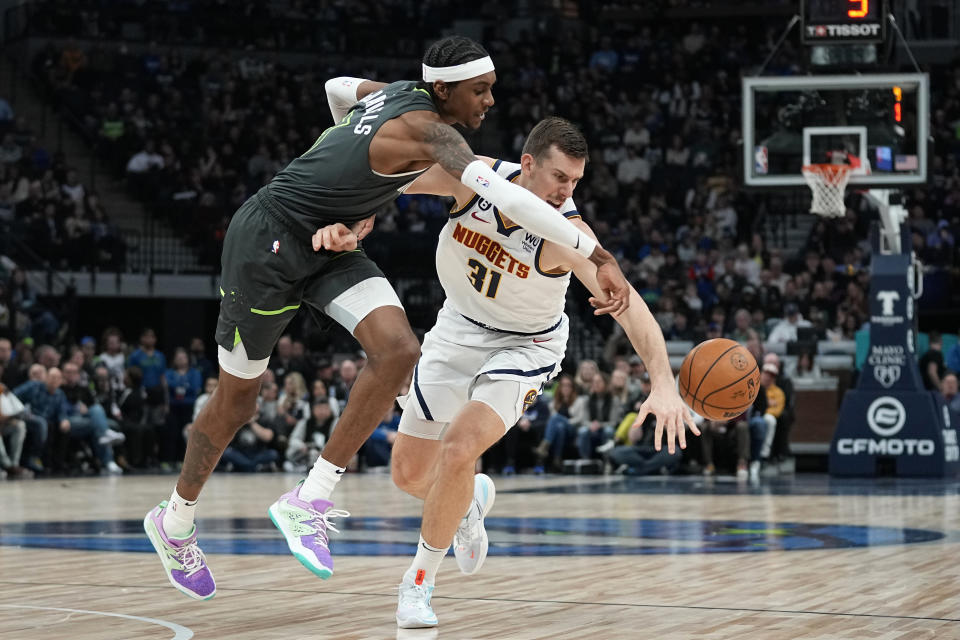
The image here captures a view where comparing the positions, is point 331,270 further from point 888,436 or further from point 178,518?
point 888,436

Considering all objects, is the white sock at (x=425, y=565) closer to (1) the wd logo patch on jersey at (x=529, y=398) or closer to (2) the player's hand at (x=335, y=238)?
(1) the wd logo patch on jersey at (x=529, y=398)

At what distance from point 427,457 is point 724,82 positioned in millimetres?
21176

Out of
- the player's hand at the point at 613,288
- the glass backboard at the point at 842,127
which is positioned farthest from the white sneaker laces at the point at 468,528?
the glass backboard at the point at 842,127

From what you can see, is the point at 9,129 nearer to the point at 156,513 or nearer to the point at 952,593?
the point at 156,513

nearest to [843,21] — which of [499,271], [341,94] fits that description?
[341,94]

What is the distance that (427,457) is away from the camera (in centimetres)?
606

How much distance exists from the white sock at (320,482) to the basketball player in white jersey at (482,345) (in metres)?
0.45

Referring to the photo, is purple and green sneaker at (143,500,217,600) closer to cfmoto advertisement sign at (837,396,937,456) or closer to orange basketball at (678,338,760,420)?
orange basketball at (678,338,760,420)

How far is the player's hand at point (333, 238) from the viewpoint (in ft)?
17.4

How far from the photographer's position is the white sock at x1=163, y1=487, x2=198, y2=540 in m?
5.84

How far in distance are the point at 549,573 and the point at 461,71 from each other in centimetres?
275

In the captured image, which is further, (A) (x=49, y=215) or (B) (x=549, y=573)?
(A) (x=49, y=215)

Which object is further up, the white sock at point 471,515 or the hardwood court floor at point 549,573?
the white sock at point 471,515

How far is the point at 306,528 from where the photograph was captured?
5.44m
